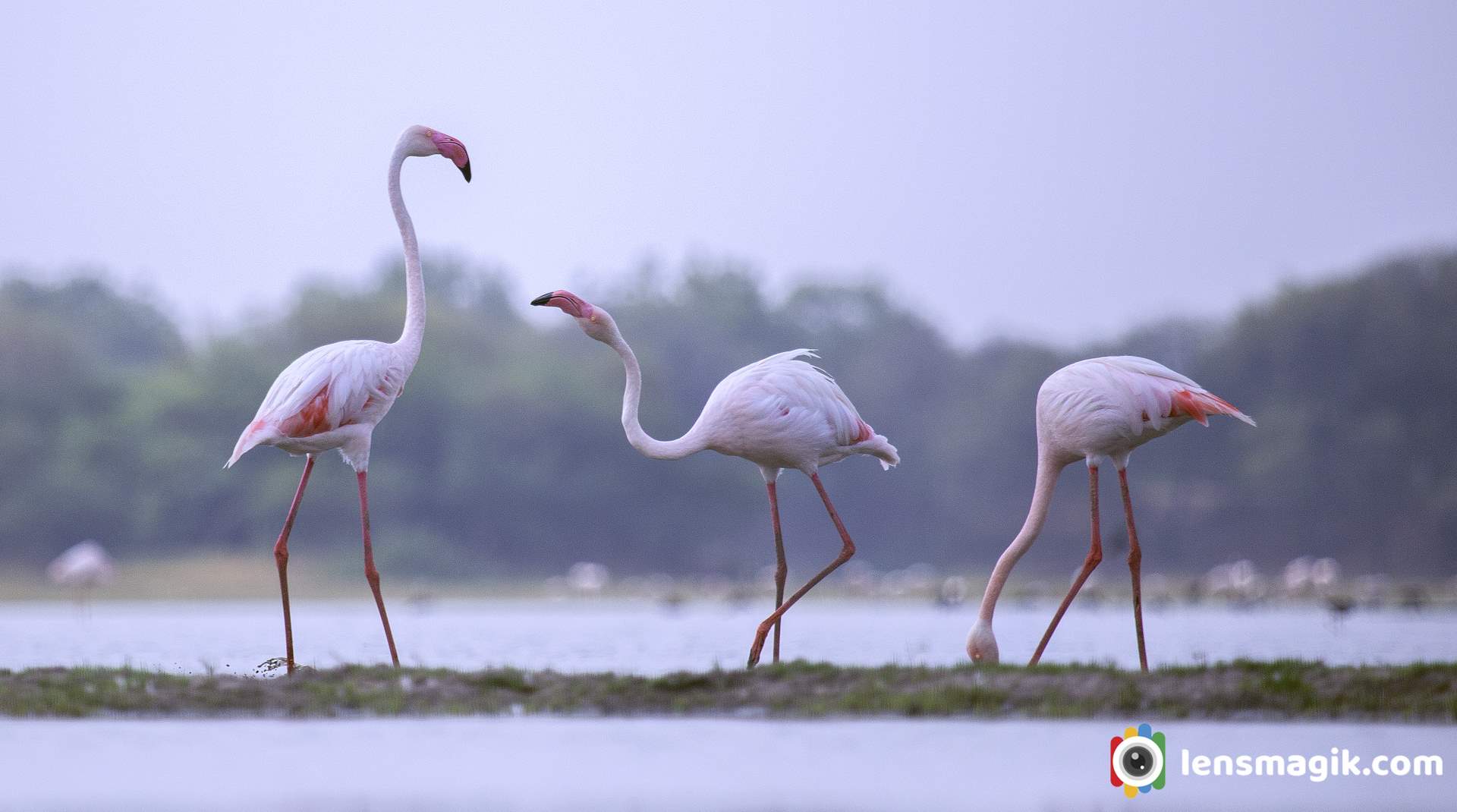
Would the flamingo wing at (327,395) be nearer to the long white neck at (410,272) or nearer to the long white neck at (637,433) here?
the long white neck at (410,272)

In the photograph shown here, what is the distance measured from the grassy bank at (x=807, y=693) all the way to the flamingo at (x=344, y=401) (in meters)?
0.94

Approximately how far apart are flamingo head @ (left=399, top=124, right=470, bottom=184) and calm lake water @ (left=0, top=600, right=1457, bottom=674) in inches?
112

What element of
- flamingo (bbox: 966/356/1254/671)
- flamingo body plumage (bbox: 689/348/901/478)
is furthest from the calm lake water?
flamingo body plumage (bbox: 689/348/901/478)

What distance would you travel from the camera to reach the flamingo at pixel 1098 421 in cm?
998

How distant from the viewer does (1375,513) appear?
4884 cm

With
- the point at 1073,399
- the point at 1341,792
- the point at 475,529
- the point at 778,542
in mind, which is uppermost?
the point at 475,529

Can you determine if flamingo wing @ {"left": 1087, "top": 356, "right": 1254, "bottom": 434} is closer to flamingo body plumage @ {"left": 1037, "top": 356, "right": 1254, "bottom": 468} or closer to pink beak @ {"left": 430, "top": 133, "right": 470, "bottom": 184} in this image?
flamingo body plumage @ {"left": 1037, "top": 356, "right": 1254, "bottom": 468}

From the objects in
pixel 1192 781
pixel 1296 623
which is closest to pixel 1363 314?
pixel 1296 623

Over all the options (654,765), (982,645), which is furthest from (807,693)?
(982,645)

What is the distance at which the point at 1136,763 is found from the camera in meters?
6.72

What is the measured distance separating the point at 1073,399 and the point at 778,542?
1.88 m

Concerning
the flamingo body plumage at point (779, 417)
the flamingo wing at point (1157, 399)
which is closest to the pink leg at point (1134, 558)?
the flamingo wing at point (1157, 399)

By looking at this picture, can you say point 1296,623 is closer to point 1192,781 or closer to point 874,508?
point 1192,781

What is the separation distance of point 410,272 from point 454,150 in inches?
29.4
